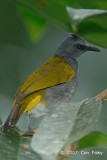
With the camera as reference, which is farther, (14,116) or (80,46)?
(80,46)

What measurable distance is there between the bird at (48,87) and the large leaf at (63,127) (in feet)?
2.46

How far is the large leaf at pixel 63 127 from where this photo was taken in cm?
112

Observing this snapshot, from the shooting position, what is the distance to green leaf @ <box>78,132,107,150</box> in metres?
1.94

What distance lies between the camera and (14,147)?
173 centimetres

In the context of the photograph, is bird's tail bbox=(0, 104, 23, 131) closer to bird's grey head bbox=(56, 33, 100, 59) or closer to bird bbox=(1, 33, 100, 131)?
bird bbox=(1, 33, 100, 131)

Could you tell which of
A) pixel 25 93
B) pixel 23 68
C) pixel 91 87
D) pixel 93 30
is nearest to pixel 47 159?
pixel 93 30

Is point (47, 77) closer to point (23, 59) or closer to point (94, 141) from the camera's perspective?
point (94, 141)

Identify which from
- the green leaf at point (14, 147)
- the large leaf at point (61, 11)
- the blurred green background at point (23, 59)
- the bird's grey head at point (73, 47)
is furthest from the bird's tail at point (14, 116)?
the blurred green background at point (23, 59)

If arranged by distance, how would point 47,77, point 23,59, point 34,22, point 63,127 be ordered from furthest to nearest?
point 23,59
point 47,77
point 34,22
point 63,127

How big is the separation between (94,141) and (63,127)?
74 cm

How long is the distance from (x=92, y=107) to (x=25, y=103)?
122 centimetres

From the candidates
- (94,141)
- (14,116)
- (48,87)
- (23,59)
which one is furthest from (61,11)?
(23,59)

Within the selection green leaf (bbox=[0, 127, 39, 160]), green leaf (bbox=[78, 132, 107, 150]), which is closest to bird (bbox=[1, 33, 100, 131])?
green leaf (bbox=[0, 127, 39, 160])

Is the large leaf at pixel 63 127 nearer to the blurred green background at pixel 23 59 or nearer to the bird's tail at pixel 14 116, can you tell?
the bird's tail at pixel 14 116
